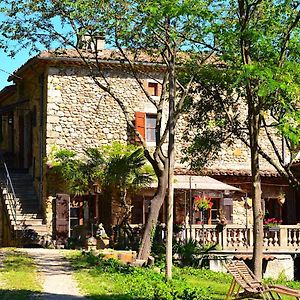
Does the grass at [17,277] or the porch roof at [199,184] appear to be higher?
the porch roof at [199,184]

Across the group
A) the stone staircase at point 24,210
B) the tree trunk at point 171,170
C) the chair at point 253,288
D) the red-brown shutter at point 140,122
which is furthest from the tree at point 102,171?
the chair at point 253,288

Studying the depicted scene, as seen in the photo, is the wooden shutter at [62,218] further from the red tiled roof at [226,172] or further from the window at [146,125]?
the red tiled roof at [226,172]

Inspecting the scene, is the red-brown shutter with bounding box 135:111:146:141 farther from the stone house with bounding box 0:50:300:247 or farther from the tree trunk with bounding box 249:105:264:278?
the tree trunk with bounding box 249:105:264:278

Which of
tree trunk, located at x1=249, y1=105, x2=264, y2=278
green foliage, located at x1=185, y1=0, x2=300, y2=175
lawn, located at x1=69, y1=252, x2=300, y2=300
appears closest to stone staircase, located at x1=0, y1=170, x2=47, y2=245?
lawn, located at x1=69, y1=252, x2=300, y2=300

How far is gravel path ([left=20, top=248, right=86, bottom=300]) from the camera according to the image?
461 inches

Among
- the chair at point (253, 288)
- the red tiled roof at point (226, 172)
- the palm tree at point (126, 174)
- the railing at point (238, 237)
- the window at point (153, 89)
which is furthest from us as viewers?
the window at point (153, 89)

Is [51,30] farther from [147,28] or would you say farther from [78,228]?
[78,228]

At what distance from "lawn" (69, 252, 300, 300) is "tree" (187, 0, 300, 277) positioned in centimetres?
216

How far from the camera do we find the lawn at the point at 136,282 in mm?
11836

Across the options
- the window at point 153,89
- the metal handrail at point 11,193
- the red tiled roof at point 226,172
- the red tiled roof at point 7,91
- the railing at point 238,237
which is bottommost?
the railing at point 238,237

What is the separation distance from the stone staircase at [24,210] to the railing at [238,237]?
511 centimetres

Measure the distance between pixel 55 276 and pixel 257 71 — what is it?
6091mm

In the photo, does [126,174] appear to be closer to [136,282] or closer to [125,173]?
[125,173]

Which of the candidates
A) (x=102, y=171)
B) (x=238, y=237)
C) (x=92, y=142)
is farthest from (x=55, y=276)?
(x=92, y=142)
